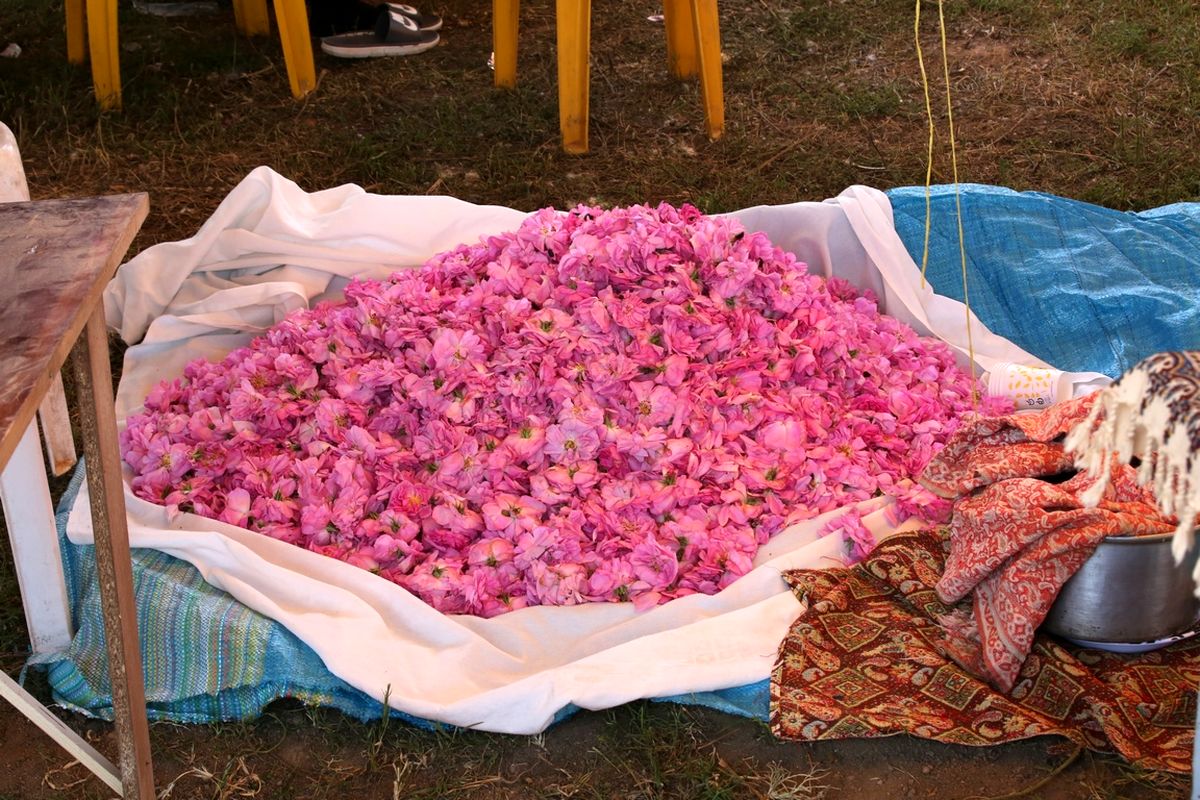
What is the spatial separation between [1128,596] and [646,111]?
7.76 ft

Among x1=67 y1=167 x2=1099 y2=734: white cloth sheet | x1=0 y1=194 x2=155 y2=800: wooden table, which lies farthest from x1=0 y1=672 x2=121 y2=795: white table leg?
x1=67 y1=167 x2=1099 y2=734: white cloth sheet

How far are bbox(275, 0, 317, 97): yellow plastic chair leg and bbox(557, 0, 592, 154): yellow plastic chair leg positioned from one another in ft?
2.57

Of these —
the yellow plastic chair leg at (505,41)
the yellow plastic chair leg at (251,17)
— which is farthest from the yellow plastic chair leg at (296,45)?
the yellow plastic chair leg at (505,41)

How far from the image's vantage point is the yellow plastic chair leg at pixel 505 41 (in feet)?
12.0

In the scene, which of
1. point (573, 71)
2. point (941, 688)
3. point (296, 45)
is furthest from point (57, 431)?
point (296, 45)

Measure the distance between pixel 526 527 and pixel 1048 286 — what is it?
1.23m

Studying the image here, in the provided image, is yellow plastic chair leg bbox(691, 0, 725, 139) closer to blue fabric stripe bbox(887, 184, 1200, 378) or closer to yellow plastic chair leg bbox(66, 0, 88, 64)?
blue fabric stripe bbox(887, 184, 1200, 378)

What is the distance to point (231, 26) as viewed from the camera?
424 cm

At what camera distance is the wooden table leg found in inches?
51.3

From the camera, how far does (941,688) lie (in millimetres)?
1698

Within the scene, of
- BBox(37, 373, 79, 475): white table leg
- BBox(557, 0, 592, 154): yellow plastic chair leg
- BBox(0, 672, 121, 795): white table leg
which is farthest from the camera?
BBox(557, 0, 592, 154): yellow plastic chair leg

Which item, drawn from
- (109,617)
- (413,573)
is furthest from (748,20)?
(109,617)

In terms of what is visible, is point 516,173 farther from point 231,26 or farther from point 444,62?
point 231,26

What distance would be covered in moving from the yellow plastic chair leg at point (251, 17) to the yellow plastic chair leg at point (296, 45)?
0.42m
